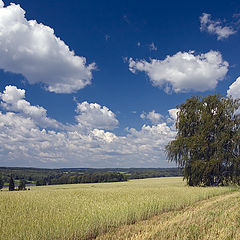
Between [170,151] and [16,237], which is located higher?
[170,151]

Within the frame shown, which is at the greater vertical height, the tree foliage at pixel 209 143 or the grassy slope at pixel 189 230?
the tree foliage at pixel 209 143

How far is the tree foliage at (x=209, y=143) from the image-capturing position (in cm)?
2689

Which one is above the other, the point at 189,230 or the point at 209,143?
the point at 209,143

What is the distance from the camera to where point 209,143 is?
2764 centimetres

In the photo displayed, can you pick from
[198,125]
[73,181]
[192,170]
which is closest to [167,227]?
[192,170]

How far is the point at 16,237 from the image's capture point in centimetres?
657

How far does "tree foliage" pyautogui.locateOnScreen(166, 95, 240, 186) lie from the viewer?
26.9 meters

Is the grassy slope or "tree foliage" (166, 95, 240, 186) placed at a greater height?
"tree foliage" (166, 95, 240, 186)

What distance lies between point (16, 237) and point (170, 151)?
2452cm

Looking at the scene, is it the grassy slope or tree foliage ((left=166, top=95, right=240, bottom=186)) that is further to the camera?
→ tree foliage ((left=166, top=95, right=240, bottom=186))

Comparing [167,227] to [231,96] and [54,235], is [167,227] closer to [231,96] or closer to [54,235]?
[54,235]

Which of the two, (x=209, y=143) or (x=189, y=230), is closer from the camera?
(x=189, y=230)

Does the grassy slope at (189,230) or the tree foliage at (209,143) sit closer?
the grassy slope at (189,230)

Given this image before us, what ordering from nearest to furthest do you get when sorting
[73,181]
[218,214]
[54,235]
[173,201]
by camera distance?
[54,235], [218,214], [173,201], [73,181]
